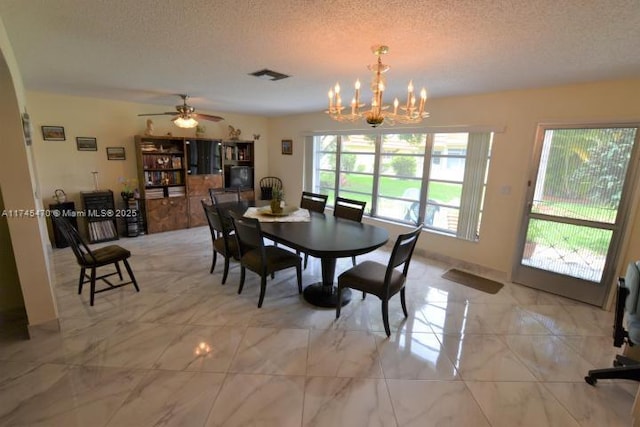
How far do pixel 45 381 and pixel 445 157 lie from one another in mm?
4684

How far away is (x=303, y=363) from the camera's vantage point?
6.93 feet

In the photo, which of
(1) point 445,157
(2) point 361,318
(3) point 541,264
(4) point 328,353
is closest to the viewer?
(4) point 328,353

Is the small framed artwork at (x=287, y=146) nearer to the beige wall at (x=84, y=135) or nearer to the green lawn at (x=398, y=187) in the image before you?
the green lawn at (x=398, y=187)

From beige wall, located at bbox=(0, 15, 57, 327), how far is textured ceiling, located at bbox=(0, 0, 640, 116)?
425 mm

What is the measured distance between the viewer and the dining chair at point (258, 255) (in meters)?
2.64

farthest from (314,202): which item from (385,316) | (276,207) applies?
(385,316)

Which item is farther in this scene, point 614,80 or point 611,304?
point 611,304

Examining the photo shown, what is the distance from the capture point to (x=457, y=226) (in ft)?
13.5

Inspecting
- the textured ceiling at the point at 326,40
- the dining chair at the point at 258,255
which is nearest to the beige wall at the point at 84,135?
the textured ceiling at the point at 326,40

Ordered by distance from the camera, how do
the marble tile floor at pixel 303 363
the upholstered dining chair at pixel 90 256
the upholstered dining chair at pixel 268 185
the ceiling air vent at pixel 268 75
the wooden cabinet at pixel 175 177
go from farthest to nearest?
the upholstered dining chair at pixel 268 185 → the wooden cabinet at pixel 175 177 → the ceiling air vent at pixel 268 75 → the upholstered dining chair at pixel 90 256 → the marble tile floor at pixel 303 363

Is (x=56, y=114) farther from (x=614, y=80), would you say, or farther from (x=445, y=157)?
(x=614, y=80)

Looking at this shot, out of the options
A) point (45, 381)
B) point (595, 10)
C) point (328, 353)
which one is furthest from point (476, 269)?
point (45, 381)

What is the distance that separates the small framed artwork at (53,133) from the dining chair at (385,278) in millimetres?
4822

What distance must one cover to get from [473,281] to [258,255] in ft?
8.69
